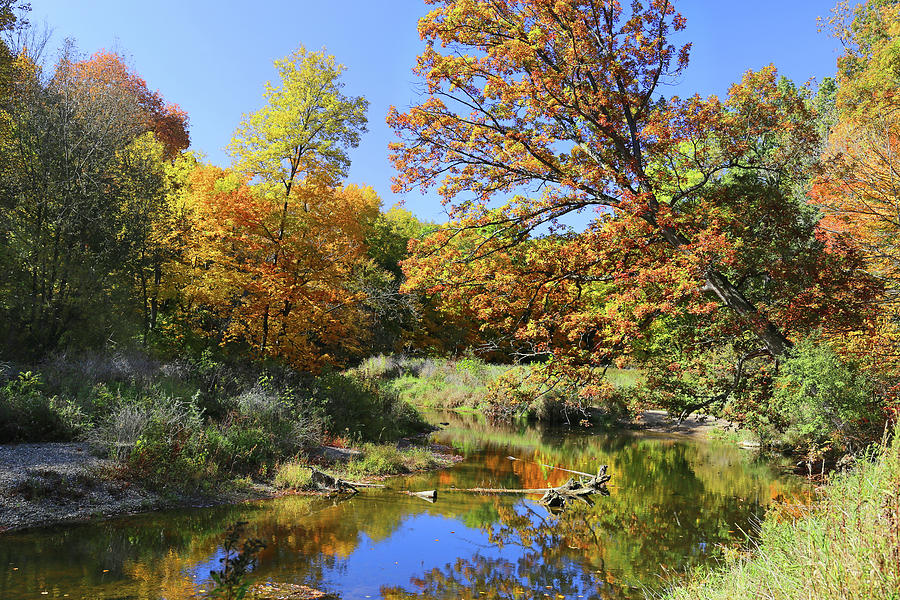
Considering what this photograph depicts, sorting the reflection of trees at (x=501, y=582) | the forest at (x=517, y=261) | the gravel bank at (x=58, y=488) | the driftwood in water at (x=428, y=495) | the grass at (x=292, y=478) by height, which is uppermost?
the forest at (x=517, y=261)

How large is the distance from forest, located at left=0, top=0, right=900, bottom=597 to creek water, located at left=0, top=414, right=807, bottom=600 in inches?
84.2

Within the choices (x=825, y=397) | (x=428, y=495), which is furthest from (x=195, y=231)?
(x=825, y=397)

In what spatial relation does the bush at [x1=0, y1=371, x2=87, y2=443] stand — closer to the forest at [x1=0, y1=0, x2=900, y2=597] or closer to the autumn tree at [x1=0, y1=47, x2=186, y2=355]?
the forest at [x1=0, y1=0, x2=900, y2=597]

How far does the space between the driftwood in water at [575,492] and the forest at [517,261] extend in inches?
80.5

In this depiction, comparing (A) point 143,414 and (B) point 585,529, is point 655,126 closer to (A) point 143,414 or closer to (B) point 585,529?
(B) point 585,529

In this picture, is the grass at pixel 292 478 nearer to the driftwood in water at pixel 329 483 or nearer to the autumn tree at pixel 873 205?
the driftwood in water at pixel 329 483

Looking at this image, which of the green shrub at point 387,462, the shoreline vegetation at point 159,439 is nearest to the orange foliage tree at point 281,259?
the shoreline vegetation at point 159,439

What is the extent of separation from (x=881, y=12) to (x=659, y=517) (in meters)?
27.5

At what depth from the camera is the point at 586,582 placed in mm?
8453

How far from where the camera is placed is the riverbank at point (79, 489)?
9.31m

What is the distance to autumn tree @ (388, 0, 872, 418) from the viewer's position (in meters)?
11.1

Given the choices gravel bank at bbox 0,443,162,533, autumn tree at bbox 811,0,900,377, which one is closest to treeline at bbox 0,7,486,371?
gravel bank at bbox 0,443,162,533

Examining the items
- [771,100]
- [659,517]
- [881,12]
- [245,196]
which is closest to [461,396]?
[245,196]

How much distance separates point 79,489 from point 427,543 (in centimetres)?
609
